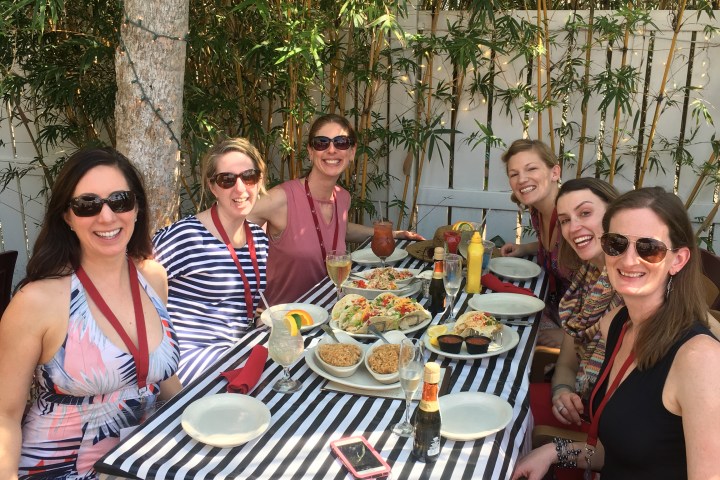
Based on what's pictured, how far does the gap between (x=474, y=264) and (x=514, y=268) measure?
0.45 m

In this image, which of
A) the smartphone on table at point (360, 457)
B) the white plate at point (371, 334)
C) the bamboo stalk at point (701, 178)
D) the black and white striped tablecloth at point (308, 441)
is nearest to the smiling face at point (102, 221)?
the black and white striped tablecloth at point (308, 441)

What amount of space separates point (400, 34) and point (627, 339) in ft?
7.01

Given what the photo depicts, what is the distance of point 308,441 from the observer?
1582 millimetres

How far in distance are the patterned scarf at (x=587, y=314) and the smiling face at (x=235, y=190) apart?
1.23m

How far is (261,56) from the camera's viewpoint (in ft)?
13.0

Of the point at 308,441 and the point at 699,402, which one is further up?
the point at 699,402

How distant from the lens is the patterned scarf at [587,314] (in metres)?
2.25

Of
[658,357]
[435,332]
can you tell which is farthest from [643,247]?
[435,332]

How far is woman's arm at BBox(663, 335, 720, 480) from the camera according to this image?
140cm

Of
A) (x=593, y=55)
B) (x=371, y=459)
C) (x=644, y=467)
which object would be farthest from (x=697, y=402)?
(x=593, y=55)

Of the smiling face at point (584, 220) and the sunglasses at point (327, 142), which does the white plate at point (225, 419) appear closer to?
the smiling face at point (584, 220)

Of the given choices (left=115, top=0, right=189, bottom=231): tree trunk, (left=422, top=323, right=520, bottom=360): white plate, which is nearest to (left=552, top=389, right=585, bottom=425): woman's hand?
(left=422, top=323, right=520, bottom=360): white plate

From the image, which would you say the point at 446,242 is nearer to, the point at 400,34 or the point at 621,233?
the point at 400,34

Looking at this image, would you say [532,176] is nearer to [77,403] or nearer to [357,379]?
[357,379]
